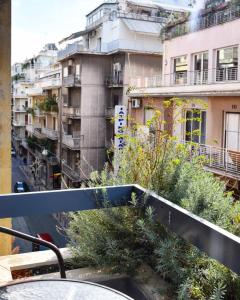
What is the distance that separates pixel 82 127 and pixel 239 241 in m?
17.3

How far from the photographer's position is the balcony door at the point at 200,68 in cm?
1212

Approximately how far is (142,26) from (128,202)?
54.3ft

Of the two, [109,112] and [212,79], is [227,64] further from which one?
[109,112]

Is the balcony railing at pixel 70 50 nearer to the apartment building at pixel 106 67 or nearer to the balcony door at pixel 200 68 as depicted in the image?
the apartment building at pixel 106 67

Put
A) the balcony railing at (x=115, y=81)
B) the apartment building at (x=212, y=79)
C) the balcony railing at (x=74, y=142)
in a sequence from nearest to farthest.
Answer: the apartment building at (x=212, y=79)
the balcony railing at (x=115, y=81)
the balcony railing at (x=74, y=142)

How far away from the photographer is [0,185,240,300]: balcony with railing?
1.66 meters

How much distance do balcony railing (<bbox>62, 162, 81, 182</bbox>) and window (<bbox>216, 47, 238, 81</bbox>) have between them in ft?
27.4

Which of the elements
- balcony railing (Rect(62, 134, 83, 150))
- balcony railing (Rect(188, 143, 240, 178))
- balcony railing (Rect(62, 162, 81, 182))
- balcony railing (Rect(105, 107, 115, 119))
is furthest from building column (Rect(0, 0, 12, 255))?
balcony railing (Rect(62, 134, 83, 150))

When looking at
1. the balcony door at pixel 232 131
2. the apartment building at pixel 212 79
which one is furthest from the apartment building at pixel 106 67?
the balcony door at pixel 232 131

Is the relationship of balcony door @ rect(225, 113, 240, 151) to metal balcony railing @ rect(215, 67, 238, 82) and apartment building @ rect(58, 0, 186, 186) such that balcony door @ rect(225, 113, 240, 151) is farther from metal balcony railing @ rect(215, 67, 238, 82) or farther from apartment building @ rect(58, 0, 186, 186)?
apartment building @ rect(58, 0, 186, 186)

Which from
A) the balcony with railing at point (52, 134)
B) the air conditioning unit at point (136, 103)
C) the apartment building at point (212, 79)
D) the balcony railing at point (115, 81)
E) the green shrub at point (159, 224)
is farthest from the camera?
the balcony with railing at point (52, 134)

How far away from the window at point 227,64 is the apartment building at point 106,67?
6.11 metres

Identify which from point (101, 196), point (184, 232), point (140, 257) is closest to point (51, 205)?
→ point (101, 196)

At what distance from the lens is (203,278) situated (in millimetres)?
1900
